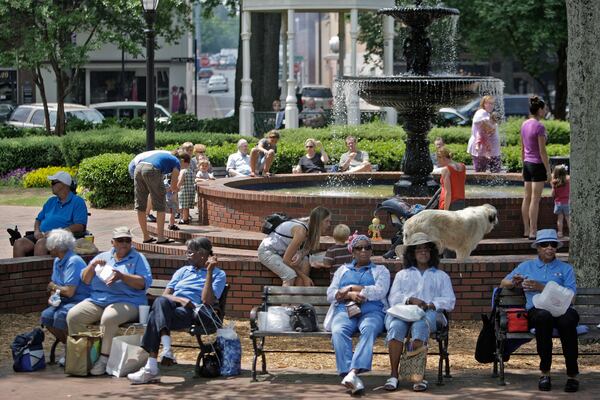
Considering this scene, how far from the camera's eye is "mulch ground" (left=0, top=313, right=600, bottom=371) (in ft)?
36.6

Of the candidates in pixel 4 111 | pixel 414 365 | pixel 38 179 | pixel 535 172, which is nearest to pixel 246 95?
pixel 38 179

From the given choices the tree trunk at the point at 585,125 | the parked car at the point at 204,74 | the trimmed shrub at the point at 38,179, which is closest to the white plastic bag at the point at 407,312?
the tree trunk at the point at 585,125

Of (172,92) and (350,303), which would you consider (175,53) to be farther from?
(350,303)

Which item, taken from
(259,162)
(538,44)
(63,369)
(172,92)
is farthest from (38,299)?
(172,92)

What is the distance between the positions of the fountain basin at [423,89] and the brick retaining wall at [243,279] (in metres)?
4.80

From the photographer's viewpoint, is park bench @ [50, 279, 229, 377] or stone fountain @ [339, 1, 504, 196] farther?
stone fountain @ [339, 1, 504, 196]

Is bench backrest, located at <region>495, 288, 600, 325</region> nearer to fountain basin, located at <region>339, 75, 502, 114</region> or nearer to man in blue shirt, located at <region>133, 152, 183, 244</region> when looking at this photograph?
man in blue shirt, located at <region>133, 152, 183, 244</region>

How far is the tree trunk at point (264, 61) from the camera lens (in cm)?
A: 3528

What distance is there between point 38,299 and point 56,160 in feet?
49.3

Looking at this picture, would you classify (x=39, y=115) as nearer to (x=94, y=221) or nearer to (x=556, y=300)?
(x=94, y=221)

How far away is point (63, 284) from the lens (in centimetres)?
1120

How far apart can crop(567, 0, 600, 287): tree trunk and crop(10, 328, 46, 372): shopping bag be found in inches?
185

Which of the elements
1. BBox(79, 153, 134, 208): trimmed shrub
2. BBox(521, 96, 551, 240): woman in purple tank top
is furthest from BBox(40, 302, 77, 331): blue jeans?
BBox(79, 153, 134, 208): trimmed shrub

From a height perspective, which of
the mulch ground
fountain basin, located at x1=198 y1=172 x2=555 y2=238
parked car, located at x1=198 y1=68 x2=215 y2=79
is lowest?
the mulch ground
